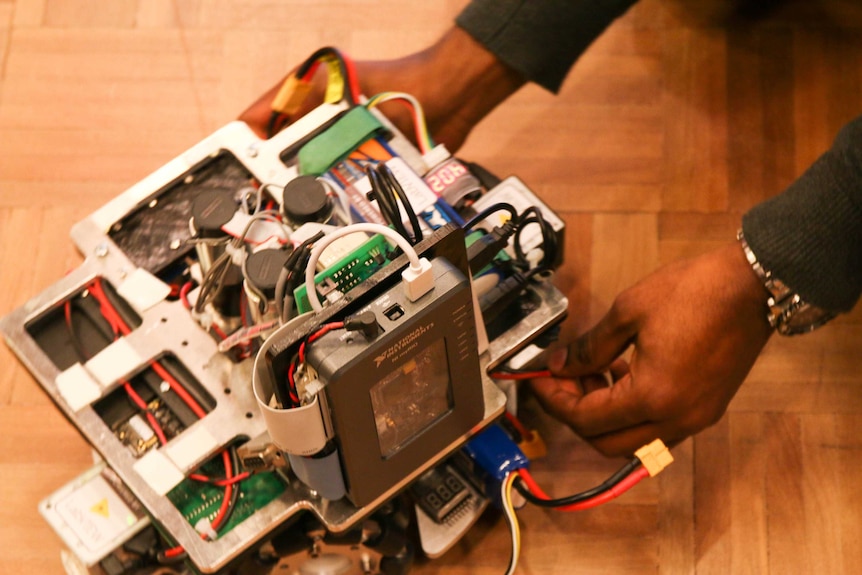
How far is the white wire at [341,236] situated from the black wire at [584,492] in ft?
1.60

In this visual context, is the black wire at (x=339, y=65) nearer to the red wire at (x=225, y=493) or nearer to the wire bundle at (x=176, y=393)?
the wire bundle at (x=176, y=393)

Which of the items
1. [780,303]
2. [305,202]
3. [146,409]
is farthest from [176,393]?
[780,303]

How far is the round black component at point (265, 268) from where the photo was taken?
1262 millimetres

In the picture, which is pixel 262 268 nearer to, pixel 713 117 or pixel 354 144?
pixel 354 144

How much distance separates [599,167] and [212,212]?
2.57 feet

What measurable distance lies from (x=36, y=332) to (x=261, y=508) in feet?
1.21

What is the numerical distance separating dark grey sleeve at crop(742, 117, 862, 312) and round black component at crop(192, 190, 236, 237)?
627 millimetres

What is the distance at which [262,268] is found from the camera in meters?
1.27

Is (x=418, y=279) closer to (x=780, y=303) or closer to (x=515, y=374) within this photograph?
(x=515, y=374)

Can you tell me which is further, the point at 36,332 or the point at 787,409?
the point at 787,409

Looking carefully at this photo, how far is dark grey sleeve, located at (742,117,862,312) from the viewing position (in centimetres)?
136

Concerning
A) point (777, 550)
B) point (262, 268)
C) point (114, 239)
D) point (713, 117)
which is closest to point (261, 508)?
point (262, 268)

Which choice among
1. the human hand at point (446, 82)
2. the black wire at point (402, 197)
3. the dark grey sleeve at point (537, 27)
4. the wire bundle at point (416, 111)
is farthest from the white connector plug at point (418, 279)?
the dark grey sleeve at point (537, 27)

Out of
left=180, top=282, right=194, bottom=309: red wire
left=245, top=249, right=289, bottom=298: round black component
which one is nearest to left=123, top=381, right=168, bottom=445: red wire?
left=180, top=282, right=194, bottom=309: red wire
